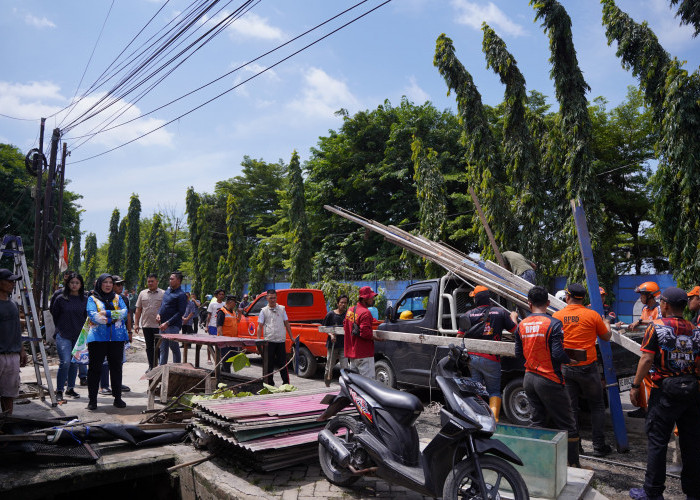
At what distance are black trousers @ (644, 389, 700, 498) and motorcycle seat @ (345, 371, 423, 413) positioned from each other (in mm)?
1957

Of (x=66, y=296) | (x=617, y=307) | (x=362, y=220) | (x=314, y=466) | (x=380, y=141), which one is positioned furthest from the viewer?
(x=380, y=141)

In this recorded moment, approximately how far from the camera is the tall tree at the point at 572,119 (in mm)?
15812

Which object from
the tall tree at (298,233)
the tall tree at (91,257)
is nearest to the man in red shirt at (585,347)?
the tall tree at (298,233)

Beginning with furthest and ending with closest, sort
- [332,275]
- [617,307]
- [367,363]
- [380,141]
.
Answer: [380,141] < [332,275] < [617,307] < [367,363]

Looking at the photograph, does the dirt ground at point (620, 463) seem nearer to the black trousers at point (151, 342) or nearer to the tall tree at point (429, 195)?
the black trousers at point (151, 342)

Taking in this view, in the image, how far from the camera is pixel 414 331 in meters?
7.96

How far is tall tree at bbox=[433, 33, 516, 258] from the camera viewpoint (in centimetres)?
1838

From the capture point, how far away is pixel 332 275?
28141 millimetres

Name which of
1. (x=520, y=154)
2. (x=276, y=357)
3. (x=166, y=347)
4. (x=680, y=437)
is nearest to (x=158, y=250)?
(x=520, y=154)

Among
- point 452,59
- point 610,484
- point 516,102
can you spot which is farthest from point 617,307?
point 610,484

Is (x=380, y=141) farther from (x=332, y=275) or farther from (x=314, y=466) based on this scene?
(x=314, y=466)

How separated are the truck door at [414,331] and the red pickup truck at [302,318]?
2.72 meters

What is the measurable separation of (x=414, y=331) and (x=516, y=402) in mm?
2037

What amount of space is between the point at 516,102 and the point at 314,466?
15.9 metres
